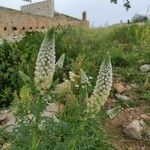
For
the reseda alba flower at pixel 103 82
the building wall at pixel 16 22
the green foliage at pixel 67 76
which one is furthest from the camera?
the building wall at pixel 16 22

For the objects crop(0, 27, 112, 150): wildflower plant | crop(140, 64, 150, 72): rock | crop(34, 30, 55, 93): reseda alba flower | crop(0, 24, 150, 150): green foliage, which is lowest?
crop(140, 64, 150, 72): rock

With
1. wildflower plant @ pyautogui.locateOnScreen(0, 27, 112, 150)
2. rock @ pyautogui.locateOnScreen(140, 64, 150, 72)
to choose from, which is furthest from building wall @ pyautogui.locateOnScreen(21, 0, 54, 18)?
wildflower plant @ pyautogui.locateOnScreen(0, 27, 112, 150)

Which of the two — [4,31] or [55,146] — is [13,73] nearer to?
[55,146]

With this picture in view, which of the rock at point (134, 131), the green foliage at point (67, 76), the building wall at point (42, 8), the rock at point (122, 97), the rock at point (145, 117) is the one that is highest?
the green foliage at point (67, 76)

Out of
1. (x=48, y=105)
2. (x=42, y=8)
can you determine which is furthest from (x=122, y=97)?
(x=42, y=8)

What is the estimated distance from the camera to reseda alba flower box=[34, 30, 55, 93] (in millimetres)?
3906

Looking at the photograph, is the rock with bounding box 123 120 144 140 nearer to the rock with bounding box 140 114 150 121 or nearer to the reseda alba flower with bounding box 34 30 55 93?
the rock with bounding box 140 114 150 121

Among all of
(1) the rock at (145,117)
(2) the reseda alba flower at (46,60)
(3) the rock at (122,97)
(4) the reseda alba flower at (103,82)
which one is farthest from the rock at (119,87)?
(2) the reseda alba flower at (46,60)

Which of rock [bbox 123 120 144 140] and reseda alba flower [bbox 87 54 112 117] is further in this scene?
rock [bbox 123 120 144 140]

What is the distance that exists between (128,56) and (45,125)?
5.79m

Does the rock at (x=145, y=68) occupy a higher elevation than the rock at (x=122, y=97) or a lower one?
higher

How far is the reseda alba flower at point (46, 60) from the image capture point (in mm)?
3906

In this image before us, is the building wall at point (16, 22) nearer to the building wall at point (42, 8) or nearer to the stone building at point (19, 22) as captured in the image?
the stone building at point (19, 22)

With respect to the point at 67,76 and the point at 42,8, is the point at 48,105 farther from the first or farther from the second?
the point at 42,8
